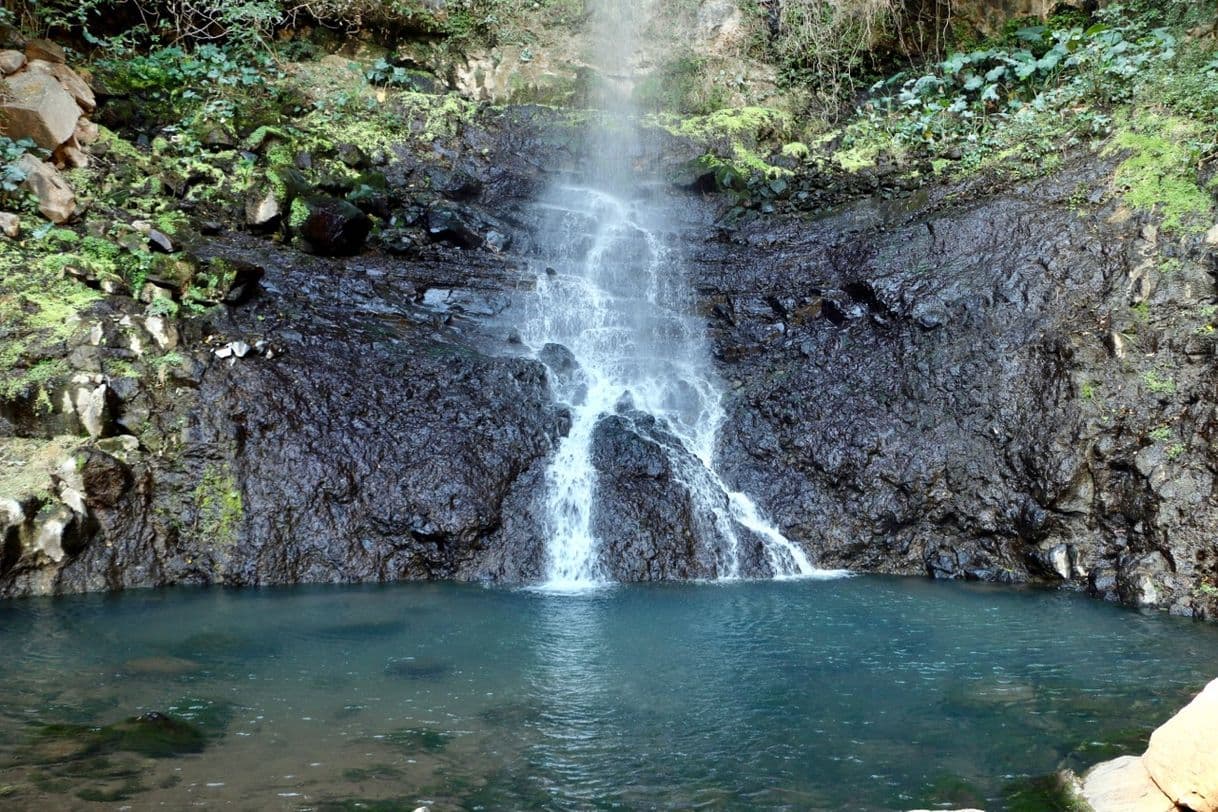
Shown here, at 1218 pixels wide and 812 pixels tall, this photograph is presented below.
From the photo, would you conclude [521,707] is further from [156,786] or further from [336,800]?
[156,786]

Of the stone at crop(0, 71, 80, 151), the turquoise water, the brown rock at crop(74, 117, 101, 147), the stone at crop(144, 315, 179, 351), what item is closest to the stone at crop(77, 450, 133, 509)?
the turquoise water

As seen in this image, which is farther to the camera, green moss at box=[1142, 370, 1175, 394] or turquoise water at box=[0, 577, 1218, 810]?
green moss at box=[1142, 370, 1175, 394]

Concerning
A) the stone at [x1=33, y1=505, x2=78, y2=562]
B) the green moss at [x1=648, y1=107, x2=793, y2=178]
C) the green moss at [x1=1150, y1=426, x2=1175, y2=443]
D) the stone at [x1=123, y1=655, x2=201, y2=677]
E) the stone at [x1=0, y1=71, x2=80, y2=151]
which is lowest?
the stone at [x1=123, y1=655, x2=201, y2=677]

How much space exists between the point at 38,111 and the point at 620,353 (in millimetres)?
8996

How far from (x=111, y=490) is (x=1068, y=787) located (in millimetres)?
9248

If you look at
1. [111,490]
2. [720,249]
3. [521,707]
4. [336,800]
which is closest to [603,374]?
[720,249]

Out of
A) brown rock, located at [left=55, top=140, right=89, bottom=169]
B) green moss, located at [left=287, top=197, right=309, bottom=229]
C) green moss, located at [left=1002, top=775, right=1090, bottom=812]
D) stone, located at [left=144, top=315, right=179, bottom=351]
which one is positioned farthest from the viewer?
green moss, located at [left=287, top=197, right=309, bottom=229]

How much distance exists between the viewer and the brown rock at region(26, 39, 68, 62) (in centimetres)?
1198

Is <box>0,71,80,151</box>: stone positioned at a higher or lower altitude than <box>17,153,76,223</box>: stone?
higher

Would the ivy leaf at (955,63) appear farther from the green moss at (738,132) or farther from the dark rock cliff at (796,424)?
the dark rock cliff at (796,424)

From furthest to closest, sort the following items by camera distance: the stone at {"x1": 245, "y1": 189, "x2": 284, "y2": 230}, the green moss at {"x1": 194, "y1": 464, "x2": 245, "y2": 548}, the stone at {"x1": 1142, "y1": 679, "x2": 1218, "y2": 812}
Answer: the stone at {"x1": 245, "y1": 189, "x2": 284, "y2": 230} → the green moss at {"x1": 194, "y1": 464, "x2": 245, "y2": 548} → the stone at {"x1": 1142, "y1": 679, "x2": 1218, "y2": 812}

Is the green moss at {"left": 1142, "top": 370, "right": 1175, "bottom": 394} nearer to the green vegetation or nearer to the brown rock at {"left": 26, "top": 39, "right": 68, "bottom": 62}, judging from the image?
the green vegetation

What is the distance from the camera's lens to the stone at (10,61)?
439 inches

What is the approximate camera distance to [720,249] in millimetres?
14766
